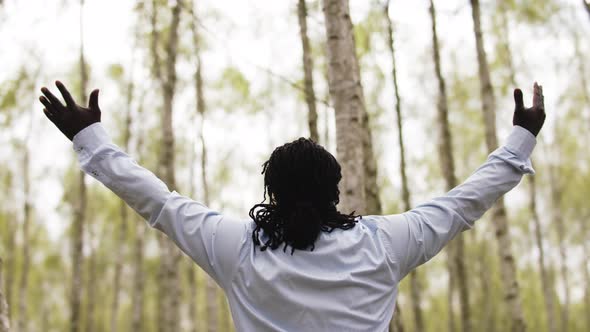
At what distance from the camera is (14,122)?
54.8ft

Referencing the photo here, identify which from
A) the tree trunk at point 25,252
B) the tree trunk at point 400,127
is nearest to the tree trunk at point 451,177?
the tree trunk at point 400,127

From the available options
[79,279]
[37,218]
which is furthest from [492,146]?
[37,218]

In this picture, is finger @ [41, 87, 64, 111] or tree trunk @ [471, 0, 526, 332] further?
tree trunk @ [471, 0, 526, 332]

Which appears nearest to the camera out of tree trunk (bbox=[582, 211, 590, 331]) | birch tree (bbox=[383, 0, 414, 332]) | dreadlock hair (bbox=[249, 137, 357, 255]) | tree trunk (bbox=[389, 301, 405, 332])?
dreadlock hair (bbox=[249, 137, 357, 255])

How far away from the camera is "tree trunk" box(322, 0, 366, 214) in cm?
420

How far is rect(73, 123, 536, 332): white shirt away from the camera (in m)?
1.63

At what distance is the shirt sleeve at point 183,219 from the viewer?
1.70 meters

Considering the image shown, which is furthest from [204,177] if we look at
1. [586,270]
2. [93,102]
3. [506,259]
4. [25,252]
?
[586,270]

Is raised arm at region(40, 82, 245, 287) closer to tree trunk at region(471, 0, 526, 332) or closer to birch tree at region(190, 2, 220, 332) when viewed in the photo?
tree trunk at region(471, 0, 526, 332)

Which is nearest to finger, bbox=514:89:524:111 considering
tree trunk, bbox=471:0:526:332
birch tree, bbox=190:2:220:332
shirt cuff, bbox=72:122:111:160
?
shirt cuff, bbox=72:122:111:160

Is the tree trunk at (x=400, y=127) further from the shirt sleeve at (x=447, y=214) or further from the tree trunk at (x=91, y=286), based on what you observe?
the tree trunk at (x=91, y=286)

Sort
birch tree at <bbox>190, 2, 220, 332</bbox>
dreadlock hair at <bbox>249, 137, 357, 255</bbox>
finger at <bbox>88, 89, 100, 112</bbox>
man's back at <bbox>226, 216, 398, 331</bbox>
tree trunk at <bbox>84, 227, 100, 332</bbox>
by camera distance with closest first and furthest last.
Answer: man's back at <bbox>226, 216, 398, 331</bbox>
dreadlock hair at <bbox>249, 137, 357, 255</bbox>
finger at <bbox>88, 89, 100, 112</bbox>
birch tree at <bbox>190, 2, 220, 332</bbox>
tree trunk at <bbox>84, 227, 100, 332</bbox>

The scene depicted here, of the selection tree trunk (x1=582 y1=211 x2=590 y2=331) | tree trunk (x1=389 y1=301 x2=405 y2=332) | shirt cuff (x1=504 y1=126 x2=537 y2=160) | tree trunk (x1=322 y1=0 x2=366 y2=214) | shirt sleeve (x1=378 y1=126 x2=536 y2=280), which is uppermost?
tree trunk (x1=322 y1=0 x2=366 y2=214)

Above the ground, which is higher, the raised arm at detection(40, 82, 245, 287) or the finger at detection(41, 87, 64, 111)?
the finger at detection(41, 87, 64, 111)
